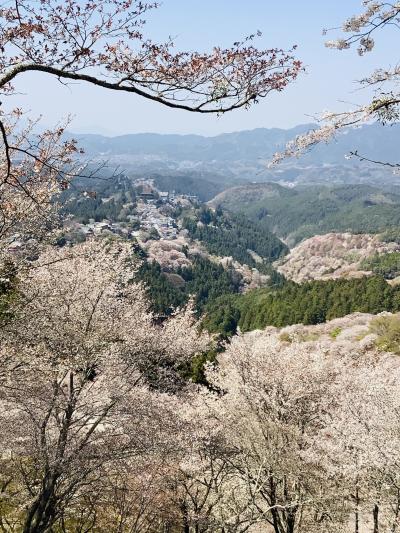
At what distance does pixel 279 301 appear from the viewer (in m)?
86.9

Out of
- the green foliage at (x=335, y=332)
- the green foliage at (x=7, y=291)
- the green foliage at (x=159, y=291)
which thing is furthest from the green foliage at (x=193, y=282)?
the green foliage at (x=7, y=291)

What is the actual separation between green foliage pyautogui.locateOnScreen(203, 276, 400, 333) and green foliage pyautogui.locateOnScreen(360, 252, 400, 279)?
32.0 m

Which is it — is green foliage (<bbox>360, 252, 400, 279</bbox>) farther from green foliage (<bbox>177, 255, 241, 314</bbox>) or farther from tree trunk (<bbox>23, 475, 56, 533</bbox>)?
tree trunk (<bbox>23, 475, 56, 533</bbox>)

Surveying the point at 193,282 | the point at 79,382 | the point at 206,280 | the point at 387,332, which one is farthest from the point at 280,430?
the point at 206,280

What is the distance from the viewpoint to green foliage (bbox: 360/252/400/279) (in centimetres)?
11578

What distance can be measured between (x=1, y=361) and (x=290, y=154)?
747cm

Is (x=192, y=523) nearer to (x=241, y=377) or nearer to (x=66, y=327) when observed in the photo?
(x=241, y=377)

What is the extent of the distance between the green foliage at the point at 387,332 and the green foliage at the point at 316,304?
89.6 feet

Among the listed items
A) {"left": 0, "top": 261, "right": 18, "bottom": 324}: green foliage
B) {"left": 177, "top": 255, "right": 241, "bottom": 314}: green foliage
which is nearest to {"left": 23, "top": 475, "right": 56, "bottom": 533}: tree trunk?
{"left": 0, "top": 261, "right": 18, "bottom": 324}: green foliage

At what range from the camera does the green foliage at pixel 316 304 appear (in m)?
73.7

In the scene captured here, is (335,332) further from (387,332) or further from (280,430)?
(280,430)

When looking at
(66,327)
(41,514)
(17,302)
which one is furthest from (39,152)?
(41,514)

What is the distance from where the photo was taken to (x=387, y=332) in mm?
40656

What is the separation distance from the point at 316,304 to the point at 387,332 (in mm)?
38463
